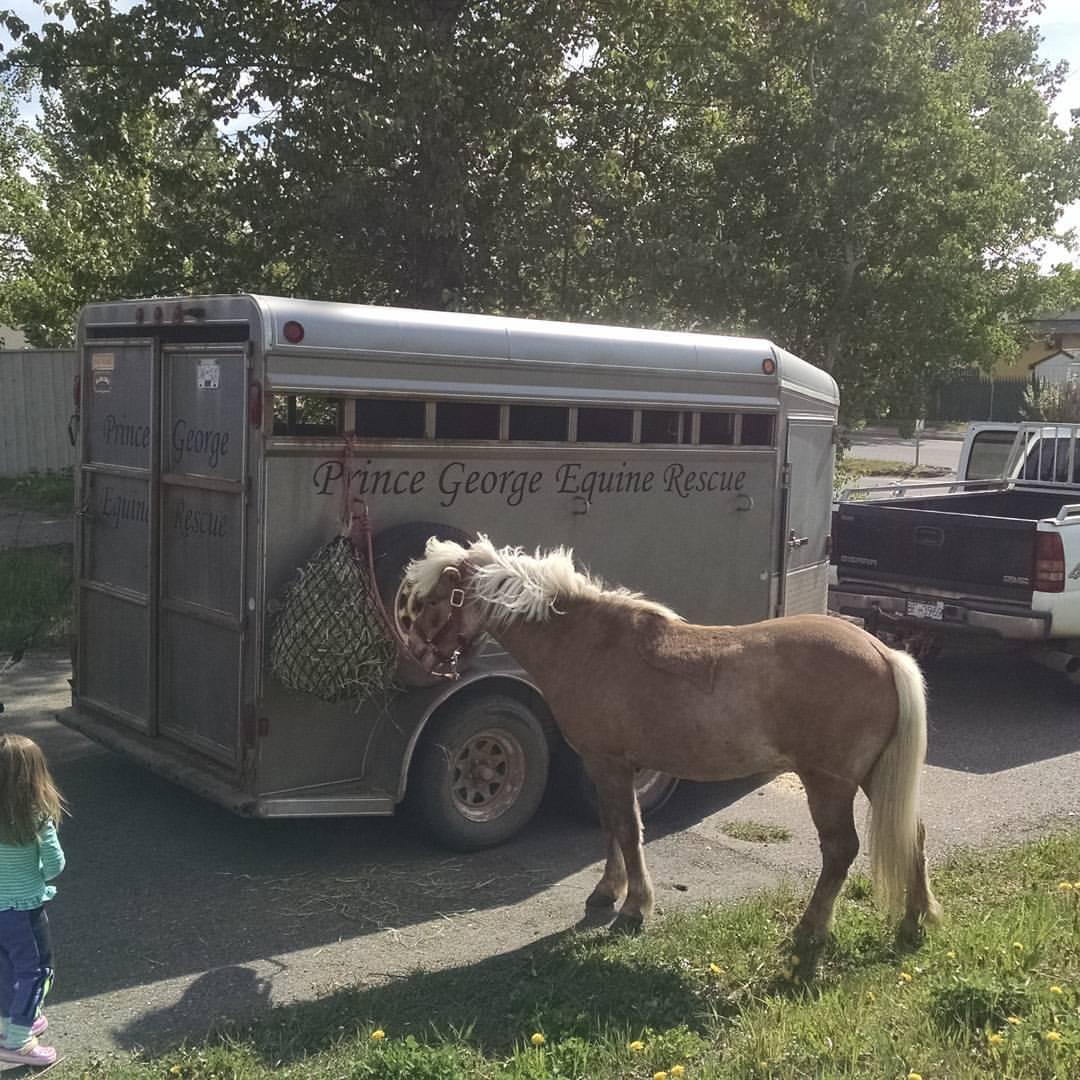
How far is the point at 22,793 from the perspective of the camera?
157 inches

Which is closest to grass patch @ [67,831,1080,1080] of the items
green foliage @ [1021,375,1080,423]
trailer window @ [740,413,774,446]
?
trailer window @ [740,413,774,446]

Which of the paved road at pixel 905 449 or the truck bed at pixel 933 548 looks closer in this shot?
the truck bed at pixel 933 548

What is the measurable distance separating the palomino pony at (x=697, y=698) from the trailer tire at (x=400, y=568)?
0.42 feet

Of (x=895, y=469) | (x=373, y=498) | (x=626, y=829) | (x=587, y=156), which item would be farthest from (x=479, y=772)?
(x=895, y=469)

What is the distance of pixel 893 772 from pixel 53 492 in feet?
51.3

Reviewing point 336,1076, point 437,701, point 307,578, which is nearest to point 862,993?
point 336,1076

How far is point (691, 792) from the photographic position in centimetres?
752

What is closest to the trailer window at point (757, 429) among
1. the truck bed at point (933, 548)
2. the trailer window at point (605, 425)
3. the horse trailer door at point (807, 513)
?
the horse trailer door at point (807, 513)

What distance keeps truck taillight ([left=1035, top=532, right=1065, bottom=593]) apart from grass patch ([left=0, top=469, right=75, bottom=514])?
40.0ft

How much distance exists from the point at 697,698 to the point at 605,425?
2.05 m

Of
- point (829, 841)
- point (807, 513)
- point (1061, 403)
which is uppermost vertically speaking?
point (1061, 403)

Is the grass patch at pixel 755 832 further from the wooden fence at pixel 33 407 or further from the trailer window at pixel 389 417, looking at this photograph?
the wooden fence at pixel 33 407

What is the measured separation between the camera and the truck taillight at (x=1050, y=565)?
353 inches

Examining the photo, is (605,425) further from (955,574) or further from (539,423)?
(955,574)
